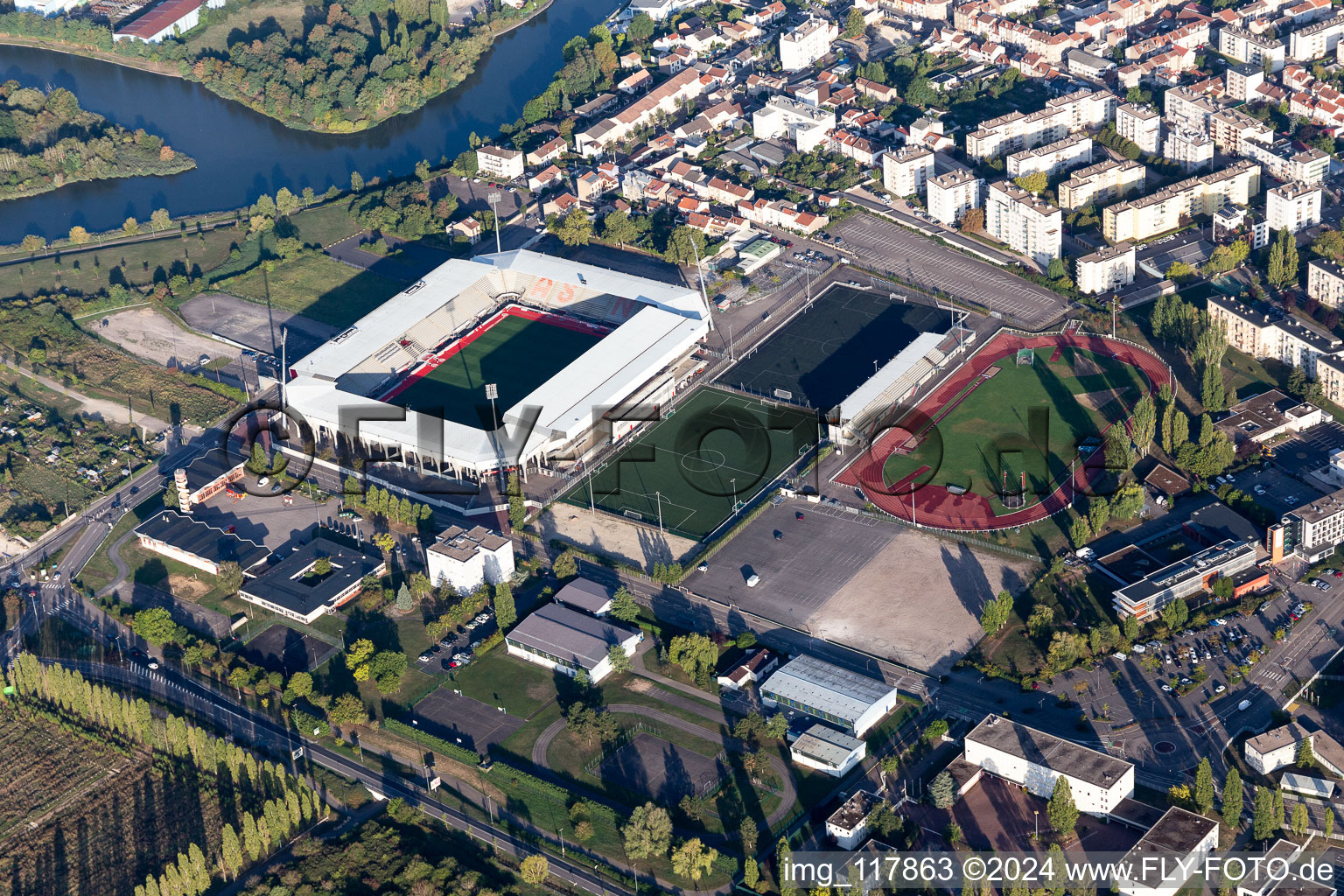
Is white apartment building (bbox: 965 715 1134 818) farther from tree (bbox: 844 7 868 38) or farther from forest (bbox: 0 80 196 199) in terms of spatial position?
forest (bbox: 0 80 196 199)

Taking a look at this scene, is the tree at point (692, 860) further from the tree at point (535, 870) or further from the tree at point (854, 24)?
the tree at point (854, 24)

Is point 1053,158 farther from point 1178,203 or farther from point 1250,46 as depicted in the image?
point 1250,46

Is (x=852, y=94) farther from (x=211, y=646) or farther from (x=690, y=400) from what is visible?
(x=211, y=646)

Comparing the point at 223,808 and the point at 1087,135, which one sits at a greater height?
the point at 1087,135

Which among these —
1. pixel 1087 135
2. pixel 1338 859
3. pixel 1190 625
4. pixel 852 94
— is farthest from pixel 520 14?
pixel 1338 859

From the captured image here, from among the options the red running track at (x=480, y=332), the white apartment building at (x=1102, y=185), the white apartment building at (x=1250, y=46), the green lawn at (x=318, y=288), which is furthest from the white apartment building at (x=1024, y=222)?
the green lawn at (x=318, y=288)

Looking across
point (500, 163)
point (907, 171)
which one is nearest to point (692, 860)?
point (907, 171)
